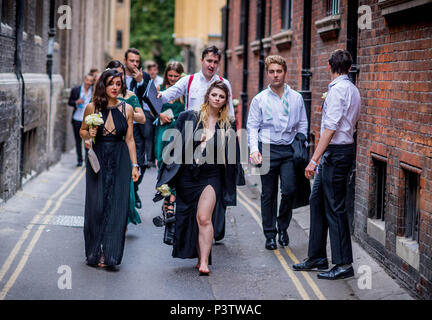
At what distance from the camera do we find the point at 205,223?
7.54 meters

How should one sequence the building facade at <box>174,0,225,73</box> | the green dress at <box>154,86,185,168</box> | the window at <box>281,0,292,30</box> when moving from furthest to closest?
the building facade at <box>174,0,225,73</box> → the window at <box>281,0,292,30</box> → the green dress at <box>154,86,185,168</box>

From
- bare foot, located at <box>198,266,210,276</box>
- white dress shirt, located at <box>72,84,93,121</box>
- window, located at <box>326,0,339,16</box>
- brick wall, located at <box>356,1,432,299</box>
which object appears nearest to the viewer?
brick wall, located at <box>356,1,432,299</box>

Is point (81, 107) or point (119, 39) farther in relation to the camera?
point (119, 39)

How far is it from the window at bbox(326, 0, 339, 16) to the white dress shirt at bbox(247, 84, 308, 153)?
3001 mm

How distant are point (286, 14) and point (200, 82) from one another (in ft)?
25.3

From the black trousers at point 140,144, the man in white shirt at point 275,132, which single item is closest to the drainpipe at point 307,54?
the black trousers at point 140,144

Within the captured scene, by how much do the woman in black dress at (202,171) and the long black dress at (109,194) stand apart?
1.54 feet

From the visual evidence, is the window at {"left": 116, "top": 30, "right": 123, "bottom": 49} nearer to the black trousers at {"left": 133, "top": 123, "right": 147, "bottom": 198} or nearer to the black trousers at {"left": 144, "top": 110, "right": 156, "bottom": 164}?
the black trousers at {"left": 144, "top": 110, "right": 156, "bottom": 164}

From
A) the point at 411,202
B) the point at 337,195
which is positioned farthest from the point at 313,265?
the point at 411,202

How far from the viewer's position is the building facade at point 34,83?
11633mm

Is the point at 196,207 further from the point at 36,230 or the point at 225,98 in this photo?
the point at 36,230

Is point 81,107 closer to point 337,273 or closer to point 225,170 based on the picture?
point 225,170

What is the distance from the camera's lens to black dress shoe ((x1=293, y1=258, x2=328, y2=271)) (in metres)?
7.66

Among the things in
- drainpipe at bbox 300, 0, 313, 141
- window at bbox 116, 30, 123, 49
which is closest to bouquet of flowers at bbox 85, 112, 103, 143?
drainpipe at bbox 300, 0, 313, 141
